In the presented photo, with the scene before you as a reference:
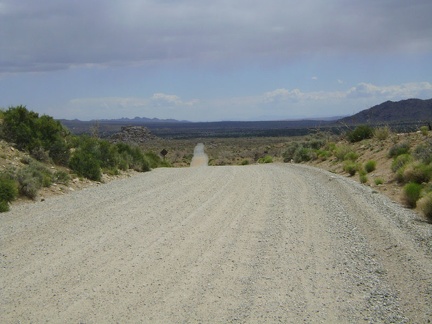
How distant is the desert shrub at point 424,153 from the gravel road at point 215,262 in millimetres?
3671

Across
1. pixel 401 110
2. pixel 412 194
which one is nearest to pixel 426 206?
pixel 412 194

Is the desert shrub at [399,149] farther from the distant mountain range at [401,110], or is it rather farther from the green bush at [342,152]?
the distant mountain range at [401,110]

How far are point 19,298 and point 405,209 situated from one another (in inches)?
442

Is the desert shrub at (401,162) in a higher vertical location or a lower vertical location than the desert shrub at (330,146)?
higher

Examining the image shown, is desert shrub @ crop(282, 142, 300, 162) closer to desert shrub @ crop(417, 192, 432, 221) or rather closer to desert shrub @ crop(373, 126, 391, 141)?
desert shrub @ crop(373, 126, 391, 141)

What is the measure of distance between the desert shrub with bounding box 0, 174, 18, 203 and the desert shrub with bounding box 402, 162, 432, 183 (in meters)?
13.3

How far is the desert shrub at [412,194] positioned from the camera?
15.3 m

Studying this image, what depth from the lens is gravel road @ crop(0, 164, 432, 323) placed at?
6867 mm

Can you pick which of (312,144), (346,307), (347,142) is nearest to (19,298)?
(346,307)

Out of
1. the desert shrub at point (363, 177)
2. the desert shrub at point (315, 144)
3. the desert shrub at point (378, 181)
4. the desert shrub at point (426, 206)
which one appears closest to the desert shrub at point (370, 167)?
the desert shrub at point (363, 177)

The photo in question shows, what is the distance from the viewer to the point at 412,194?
1537 centimetres

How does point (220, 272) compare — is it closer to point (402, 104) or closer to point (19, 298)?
point (19, 298)

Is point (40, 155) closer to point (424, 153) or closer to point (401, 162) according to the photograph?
point (401, 162)

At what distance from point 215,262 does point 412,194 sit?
342 inches
